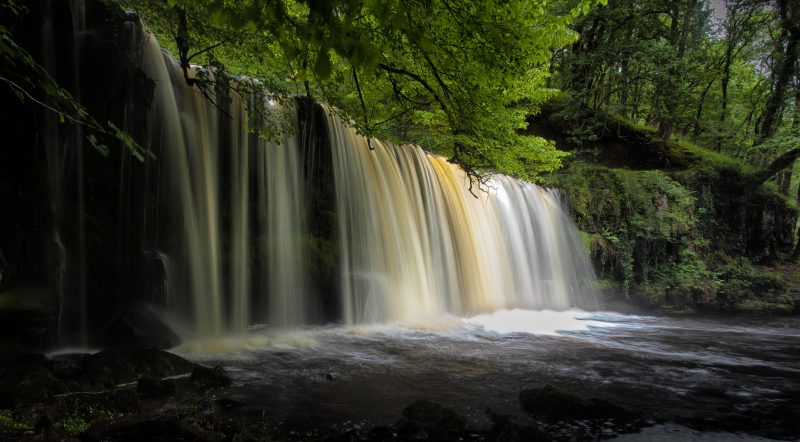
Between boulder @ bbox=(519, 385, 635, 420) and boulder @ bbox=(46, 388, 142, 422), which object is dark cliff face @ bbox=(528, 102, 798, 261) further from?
boulder @ bbox=(46, 388, 142, 422)

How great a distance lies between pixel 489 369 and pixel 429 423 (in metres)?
2.42

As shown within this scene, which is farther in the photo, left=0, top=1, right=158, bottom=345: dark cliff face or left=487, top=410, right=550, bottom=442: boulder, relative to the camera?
left=0, top=1, right=158, bottom=345: dark cliff face

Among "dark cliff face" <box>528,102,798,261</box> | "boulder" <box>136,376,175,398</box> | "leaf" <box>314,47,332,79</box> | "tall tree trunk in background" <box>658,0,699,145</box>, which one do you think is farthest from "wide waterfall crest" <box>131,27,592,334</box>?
"tall tree trunk in background" <box>658,0,699,145</box>

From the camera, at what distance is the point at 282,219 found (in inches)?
335

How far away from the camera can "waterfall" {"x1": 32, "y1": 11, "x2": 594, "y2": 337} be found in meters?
6.75

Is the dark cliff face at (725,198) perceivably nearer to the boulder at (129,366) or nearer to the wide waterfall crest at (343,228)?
the wide waterfall crest at (343,228)

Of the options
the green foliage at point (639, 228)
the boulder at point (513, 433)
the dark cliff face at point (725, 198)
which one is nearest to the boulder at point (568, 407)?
the boulder at point (513, 433)

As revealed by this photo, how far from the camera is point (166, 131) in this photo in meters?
6.85

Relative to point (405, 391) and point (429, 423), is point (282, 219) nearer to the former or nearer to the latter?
point (405, 391)

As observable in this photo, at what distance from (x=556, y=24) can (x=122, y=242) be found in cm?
684

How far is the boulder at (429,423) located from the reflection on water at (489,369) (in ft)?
0.87

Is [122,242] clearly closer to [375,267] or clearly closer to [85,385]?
[85,385]

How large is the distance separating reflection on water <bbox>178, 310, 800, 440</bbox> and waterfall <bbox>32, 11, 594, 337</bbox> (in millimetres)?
827

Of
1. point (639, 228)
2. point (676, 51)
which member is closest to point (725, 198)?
point (639, 228)
